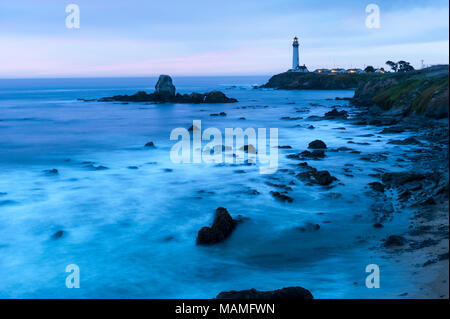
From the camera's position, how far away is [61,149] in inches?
985

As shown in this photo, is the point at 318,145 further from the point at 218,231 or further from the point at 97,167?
the point at 218,231

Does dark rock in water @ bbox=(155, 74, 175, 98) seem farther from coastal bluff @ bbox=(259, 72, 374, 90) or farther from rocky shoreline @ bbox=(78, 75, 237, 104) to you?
coastal bluff @ bbox=(259, 72, 374, 90)

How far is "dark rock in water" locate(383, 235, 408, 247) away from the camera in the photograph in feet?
27.9

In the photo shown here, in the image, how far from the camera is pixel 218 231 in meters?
10.1

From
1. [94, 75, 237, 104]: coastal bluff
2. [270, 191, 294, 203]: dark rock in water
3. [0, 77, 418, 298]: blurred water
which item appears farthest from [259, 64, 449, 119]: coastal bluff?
[94, 75, 237, 104]: coastal bluff

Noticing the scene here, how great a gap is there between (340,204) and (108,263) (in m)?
7.32

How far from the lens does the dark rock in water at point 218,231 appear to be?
9.90 meters

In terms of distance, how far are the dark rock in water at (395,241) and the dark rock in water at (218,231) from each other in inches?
157

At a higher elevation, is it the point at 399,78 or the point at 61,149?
the point at 399,78

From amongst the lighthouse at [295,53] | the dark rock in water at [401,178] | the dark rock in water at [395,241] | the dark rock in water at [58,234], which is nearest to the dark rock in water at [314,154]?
the dark rock in water at [401,178]

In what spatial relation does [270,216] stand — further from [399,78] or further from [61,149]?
[399,78]

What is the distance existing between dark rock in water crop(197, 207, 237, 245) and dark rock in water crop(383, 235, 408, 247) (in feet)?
13.1
